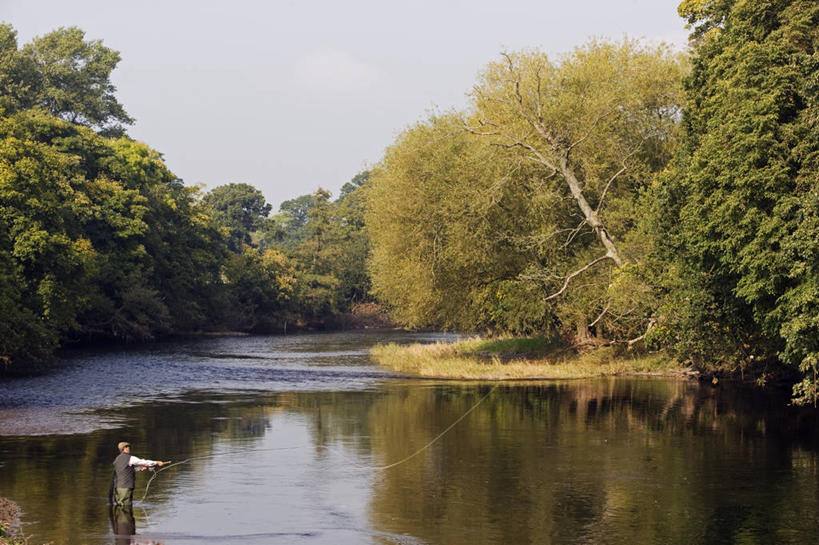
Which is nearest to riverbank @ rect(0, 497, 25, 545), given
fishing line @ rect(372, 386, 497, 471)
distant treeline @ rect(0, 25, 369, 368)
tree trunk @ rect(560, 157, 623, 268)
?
fishing line @ rect(372, 386, 497, 471)

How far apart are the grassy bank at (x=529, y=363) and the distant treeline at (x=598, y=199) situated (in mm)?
1228

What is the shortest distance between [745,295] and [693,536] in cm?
1139

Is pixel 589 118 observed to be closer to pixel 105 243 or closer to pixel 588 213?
pixel 588 213

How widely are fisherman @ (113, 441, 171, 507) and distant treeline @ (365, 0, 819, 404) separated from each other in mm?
17529

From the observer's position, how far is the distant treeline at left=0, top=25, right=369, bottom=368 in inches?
2067

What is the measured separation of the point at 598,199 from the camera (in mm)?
49750

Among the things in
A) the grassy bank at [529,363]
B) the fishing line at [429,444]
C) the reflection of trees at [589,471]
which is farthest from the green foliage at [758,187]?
the grassy bank at [529,363]

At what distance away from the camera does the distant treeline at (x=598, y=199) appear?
94.6 ft

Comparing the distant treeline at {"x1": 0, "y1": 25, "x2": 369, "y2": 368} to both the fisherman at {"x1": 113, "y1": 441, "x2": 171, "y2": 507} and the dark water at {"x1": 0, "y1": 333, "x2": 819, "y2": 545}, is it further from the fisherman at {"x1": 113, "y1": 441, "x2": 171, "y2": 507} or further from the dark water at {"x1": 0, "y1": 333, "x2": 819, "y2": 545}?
the fisherman at {"x1": 113, "y1": 441, "x2": 171, "y2": 507}

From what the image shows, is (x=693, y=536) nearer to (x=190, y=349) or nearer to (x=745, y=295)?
(x=745, y=295)

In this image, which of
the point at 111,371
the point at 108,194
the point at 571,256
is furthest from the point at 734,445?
the point at 108,194

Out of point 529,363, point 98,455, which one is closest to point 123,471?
point 98,455

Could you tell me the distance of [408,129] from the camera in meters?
54.8

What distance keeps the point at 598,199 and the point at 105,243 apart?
4722 cm
